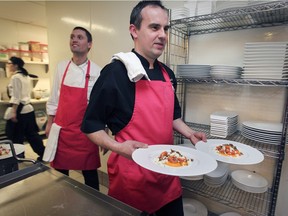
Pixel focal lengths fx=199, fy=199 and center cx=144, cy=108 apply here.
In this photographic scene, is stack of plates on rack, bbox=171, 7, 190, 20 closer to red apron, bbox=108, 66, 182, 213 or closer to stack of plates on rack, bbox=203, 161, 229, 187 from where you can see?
red apron, bbox=108, 66, 182, 213

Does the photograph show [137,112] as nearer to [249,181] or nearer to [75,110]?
[75,110]

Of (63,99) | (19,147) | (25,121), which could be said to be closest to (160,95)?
(63,99)

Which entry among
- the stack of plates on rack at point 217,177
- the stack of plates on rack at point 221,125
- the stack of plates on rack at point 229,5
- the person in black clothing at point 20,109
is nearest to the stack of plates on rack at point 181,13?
the stack of plates on rack at point 229,5

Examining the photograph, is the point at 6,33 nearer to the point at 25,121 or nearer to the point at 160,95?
the point at 25,121

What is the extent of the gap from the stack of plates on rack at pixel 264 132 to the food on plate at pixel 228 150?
0.77 feet

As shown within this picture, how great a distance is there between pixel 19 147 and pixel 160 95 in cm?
107

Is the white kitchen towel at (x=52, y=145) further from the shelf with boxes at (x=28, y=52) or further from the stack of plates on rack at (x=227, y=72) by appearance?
the shelf with boxes at (x=28, y=52)

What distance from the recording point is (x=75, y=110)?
160cm

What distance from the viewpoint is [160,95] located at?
106cm

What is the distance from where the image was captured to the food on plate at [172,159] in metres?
0.85

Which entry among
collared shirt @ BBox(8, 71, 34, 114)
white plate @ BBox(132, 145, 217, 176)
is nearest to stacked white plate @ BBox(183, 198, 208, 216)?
white plate @ BBox(132, 145, 217, 176)

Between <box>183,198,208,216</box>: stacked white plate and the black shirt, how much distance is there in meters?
1.04

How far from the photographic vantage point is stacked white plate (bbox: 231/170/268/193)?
127 centimetres

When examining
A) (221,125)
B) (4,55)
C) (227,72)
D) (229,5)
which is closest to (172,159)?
(221,125)
